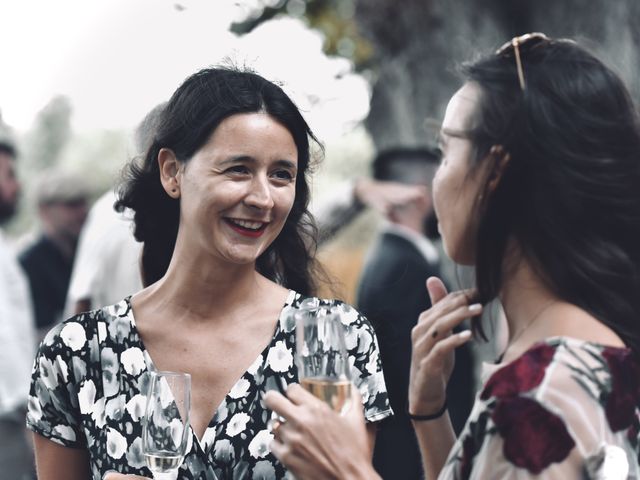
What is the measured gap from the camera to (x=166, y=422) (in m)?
2.31

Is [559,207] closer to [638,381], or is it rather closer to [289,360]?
[638,381]

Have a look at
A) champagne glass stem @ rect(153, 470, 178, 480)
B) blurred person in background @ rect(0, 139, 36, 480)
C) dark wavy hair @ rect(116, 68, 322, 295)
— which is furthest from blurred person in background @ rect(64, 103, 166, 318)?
champagne glass stem @ rect(153, 470, 178, 480)

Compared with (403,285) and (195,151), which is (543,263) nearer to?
(195,151)

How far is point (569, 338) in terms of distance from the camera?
196cm

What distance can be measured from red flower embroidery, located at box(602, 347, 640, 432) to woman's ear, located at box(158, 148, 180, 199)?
1342 millimetres

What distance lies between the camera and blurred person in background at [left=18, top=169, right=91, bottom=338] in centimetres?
724

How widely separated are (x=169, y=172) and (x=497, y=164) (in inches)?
42.9

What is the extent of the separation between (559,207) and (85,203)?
20.6ft

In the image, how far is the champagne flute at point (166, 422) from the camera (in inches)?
90.8

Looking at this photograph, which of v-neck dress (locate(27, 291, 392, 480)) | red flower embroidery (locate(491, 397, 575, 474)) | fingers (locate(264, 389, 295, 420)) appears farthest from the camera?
v-neck dress (locate(27, 291, 392, 480))

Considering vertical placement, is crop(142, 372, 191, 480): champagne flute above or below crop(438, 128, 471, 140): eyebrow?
below

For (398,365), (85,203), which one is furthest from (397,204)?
(85,203)

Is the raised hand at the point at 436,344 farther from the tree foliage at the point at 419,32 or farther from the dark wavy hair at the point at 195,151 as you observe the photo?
the tree foliage at the point at 419,32

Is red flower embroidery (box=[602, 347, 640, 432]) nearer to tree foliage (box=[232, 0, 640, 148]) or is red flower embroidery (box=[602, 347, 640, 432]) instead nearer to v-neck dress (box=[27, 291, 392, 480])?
v-neck dress (box=[27, 291, 392, 480])
